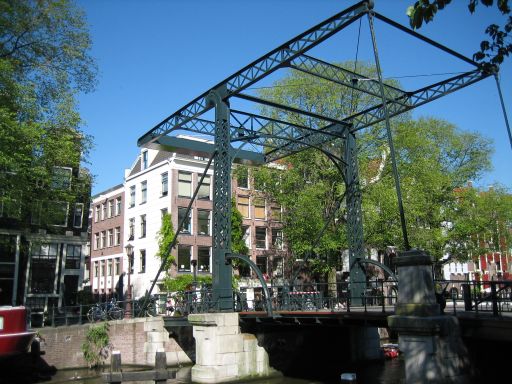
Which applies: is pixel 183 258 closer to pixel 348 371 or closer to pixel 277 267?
pixel 277 267

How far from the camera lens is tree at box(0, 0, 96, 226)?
1778 cm

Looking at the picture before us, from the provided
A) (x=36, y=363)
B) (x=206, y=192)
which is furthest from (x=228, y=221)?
(x=206, y=192)

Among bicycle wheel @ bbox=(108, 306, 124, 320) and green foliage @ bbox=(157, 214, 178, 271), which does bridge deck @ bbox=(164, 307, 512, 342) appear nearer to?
bicycle wheel @ bbox=(108, 306, 124, 320)

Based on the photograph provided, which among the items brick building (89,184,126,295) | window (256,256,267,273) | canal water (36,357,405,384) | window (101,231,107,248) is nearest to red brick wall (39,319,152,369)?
canal water (36,357,405,384)

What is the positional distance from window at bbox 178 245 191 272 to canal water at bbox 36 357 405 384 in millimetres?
13976

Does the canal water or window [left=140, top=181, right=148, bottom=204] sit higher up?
window [left=140, top=181, right=148, bottom=204]

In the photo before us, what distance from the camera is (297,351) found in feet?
58.7

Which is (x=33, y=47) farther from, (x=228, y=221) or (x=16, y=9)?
(x=228, y=221)

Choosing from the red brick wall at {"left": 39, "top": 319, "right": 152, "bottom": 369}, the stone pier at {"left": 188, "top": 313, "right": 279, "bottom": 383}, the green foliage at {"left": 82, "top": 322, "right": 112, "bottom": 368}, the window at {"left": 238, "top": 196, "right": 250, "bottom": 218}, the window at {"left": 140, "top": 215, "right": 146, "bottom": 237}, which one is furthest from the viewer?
the window at {"left": 140, "top": 215, "right": 146, "bottom": 237}

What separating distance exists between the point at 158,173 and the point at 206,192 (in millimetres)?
3576

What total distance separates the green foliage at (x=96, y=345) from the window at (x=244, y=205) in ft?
55.6

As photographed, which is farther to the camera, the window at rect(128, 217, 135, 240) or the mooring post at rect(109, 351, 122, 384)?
the window at rect(128, 217, 135, 240)

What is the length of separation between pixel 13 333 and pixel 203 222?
19953 mm

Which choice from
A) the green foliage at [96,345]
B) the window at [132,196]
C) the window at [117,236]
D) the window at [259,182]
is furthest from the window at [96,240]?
the green foliage at [96,345]
